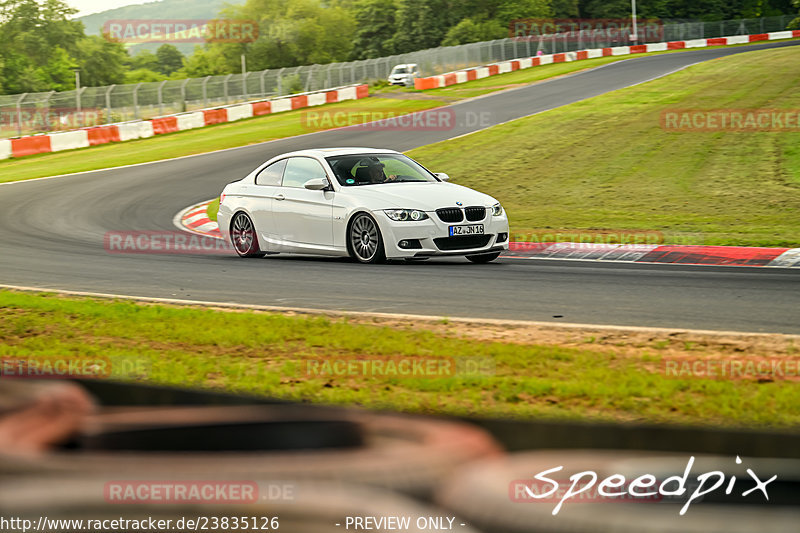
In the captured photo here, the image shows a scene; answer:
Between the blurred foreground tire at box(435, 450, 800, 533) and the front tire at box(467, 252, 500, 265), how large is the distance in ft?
28.7

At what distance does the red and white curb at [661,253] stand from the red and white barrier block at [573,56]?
1452 inches

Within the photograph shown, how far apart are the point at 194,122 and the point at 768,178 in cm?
2638

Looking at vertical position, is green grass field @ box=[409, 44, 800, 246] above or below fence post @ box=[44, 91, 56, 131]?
below

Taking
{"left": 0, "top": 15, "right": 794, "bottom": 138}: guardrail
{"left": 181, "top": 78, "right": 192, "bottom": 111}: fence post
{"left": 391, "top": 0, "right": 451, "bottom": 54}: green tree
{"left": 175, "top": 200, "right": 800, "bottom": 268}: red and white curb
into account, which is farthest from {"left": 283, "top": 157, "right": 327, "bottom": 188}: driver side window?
{"left": 391, "top": 0, "right": 451, "bottom": 54}: green tree

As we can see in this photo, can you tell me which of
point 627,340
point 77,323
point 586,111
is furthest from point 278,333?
point 586,111

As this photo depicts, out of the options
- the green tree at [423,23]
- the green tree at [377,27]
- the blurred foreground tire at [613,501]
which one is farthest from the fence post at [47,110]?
the green tree at [377,27]

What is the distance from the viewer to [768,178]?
60.8 ft

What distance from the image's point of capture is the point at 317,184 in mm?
12109

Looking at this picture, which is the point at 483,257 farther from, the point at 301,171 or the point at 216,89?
the point at 216,89

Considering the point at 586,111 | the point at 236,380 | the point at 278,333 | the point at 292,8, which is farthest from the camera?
the point at 292,8

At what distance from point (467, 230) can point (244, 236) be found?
3.46 metres

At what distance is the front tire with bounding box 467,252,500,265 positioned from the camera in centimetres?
1205

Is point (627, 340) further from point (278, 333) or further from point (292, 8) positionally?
point (292, 8)

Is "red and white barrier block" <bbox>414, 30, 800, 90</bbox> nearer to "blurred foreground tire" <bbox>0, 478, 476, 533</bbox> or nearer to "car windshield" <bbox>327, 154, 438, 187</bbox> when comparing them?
"car windshield" <bbox>327, 154, 438, 187</bbox>
